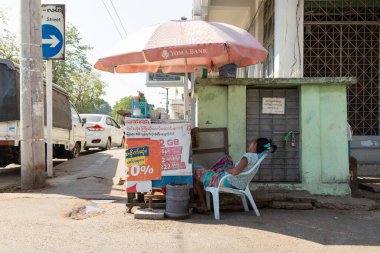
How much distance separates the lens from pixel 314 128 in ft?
20.4

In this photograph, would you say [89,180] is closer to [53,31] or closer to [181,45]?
[53,31]

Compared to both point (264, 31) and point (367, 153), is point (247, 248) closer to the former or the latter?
point (367, 153)

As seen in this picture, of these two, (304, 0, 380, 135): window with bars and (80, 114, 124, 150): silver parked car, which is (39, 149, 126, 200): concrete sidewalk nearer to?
(80, 114, 124, 150): silver parked car

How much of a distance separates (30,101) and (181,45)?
3.28 metres

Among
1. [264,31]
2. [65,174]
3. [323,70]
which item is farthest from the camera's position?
[264,31]

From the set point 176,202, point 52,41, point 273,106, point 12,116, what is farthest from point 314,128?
point 12,116

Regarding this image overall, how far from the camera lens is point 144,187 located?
17.7ft

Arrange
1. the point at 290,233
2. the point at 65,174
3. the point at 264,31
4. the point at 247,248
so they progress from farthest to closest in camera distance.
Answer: the point at 264,31, the point at 65,174, the point at 290,233, the point at 247,248

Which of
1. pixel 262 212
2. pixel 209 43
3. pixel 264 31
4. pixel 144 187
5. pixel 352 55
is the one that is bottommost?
pixel 262 212

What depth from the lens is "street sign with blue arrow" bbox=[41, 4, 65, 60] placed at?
26.8 feet

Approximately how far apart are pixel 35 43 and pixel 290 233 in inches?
208

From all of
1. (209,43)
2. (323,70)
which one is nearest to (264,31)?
(323,70)

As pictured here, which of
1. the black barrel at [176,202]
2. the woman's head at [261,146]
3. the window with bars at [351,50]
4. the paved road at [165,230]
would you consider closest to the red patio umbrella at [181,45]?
the woman's head at [261,146]

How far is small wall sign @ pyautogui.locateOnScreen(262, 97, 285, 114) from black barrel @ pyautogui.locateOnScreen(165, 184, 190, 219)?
6.95ft
